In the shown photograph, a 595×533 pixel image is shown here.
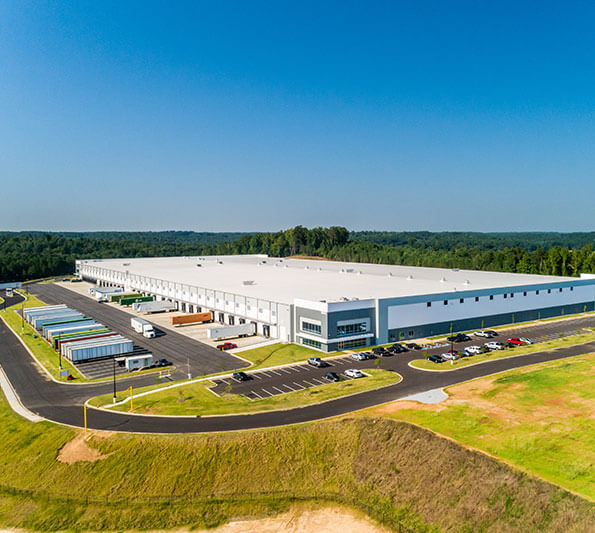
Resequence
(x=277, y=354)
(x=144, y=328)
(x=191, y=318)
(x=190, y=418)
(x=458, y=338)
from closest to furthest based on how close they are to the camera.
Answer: (x=190, y=418) → (x=277, y=354) → (x=458, y=338) → (x=144, y=328) → (x=191, y=318)

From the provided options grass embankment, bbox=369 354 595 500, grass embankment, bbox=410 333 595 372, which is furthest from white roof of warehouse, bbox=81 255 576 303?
grass embankment, bbox=369 354 595 500

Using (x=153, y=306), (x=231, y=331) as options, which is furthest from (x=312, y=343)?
(x=153, y=306)

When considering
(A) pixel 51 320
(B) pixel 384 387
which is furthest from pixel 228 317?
(B) pixel 384 387

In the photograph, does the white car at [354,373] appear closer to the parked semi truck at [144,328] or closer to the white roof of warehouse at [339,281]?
the white roof of warehouse at [339,281]

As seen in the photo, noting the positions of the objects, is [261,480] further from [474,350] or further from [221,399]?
[474,350]

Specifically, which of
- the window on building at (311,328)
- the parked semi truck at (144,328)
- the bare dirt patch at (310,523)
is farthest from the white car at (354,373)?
the parked semi truck at (144,328)

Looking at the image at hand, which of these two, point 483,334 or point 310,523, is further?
point 483,334

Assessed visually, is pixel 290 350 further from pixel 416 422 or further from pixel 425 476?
pixel 425 476
